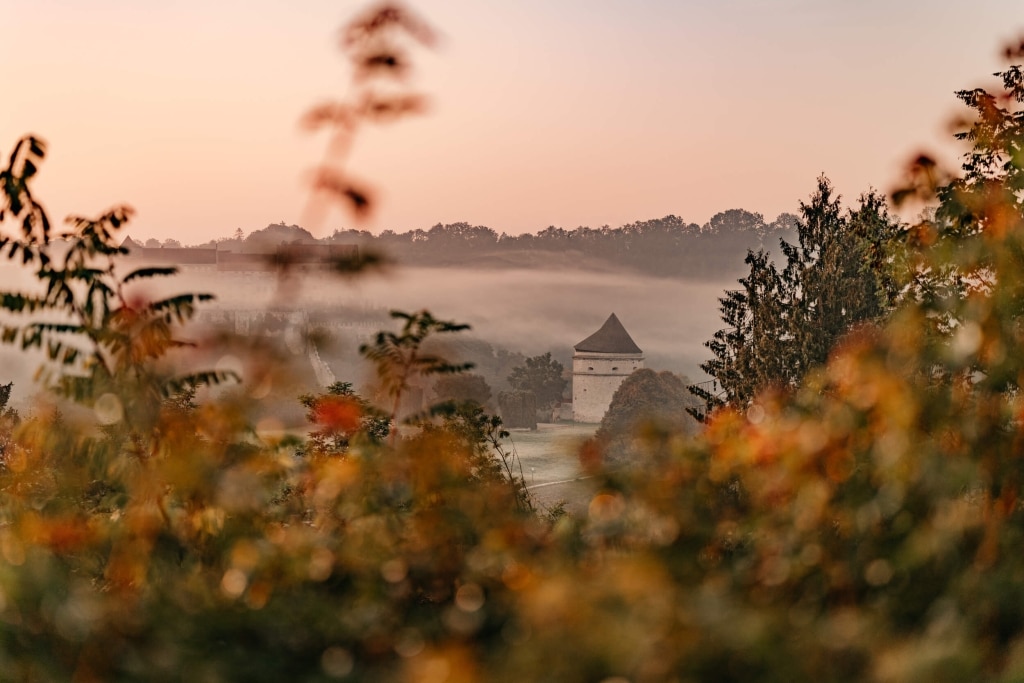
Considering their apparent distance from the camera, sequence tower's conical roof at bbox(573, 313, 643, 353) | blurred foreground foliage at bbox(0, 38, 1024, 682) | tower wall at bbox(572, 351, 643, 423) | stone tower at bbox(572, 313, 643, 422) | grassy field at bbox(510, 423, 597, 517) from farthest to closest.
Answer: tower's conical roof at bbox(573, 313, 643, 353) → stone tower at bbox(572, 313, 643, 422) → tower wall at bbox(572, 351, 643, 423) → grassy field at bbox(510, 423, 597, 517) → blurred foreground foliage at bbox(0, 38, 1024, 682)

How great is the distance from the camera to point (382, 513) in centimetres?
309

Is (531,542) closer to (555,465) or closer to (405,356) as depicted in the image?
(405,356)

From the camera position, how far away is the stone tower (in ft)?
450

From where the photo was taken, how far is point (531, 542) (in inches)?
113

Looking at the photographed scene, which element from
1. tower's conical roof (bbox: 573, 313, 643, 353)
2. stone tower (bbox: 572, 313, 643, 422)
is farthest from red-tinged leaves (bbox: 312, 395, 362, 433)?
tower's conical roof (bbox: 573, 313, 643, 353)

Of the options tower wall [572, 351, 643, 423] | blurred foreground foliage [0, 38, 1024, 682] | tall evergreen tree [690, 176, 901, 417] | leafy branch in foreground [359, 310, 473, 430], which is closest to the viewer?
blurred foreground foliage [0, 38, 1024, 682]

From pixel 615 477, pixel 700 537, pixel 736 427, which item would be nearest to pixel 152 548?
pixel 615 477

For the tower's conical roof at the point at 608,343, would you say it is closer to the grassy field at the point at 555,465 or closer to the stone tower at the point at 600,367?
the stone tower at the point at 600,367

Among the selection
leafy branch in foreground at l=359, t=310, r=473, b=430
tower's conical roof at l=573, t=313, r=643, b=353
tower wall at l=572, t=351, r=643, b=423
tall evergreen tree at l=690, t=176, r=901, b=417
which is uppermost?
leafy branch in foreground at l=359, t=310, r=473, b=430

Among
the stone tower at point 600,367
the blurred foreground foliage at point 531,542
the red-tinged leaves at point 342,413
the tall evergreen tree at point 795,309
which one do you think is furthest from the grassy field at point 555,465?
the tall evergreen tree at point 795,309

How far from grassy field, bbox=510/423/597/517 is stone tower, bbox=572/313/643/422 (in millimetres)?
3980

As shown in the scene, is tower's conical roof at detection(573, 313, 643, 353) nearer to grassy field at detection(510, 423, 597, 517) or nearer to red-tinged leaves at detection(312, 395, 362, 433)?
grassy field at detection(510, 423, 597, 517)

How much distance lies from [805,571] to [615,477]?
2.51ft

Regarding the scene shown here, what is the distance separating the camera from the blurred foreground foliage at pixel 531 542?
194 centimetres
